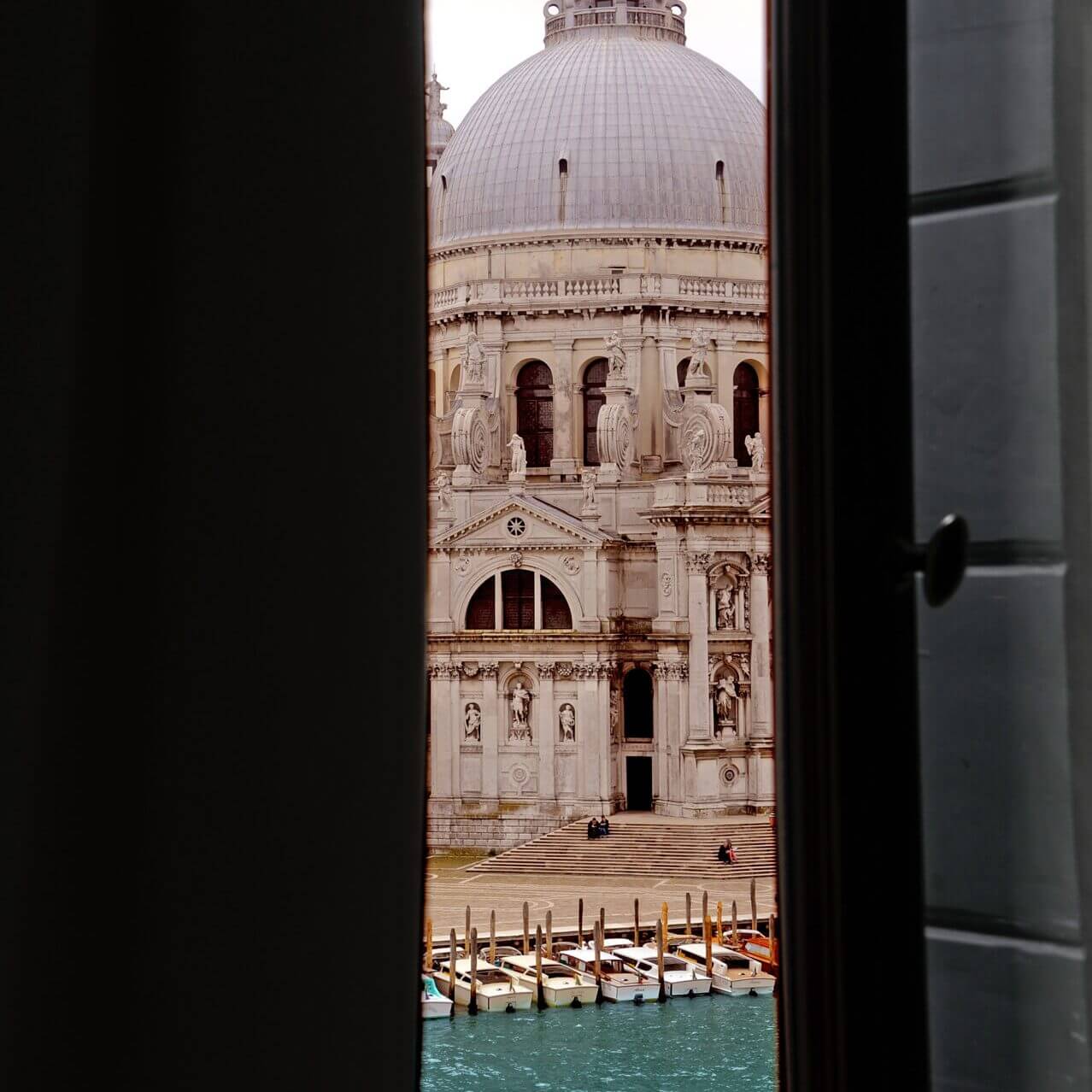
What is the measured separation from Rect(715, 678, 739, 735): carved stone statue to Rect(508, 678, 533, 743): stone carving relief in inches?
68.6

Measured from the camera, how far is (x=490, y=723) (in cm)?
1742

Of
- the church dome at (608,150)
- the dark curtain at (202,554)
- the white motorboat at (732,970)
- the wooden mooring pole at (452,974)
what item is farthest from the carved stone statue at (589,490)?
the dark curtain at (202,554)

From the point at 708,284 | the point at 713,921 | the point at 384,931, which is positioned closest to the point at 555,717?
the point at 713,921

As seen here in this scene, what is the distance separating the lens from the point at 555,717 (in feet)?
56.9

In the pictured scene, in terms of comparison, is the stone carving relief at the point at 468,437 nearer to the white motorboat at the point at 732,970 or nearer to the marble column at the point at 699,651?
the marble column at the point at 699,651

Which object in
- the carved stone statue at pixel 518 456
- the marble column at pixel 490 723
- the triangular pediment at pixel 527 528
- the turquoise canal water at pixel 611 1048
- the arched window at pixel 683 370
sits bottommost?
the turquoise canal water at pixel 611 1048

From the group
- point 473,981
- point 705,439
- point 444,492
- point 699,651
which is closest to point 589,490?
point 705,439

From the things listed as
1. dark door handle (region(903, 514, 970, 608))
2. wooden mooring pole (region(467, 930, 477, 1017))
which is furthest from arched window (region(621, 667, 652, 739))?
dark door handle (region(903, 514, 970, 608))

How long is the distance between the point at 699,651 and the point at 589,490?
6.47 ft

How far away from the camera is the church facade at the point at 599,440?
1722 centimetres

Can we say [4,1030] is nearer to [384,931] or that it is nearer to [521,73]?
[384,931]

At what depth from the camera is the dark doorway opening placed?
17.5 metres

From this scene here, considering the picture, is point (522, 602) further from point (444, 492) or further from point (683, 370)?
point (683, 370)

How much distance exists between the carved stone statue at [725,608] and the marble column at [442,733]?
2.57 m
